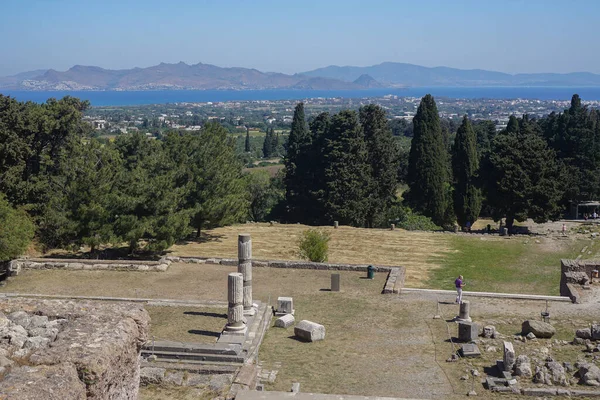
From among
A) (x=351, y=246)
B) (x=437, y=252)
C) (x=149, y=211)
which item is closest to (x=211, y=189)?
(x=149, y=211)

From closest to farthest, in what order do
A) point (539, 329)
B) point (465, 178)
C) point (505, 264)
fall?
point (539, 329)
point (505, 264)
point (465, 178)

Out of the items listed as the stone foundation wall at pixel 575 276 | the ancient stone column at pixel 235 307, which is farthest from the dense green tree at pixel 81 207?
the stone foundation wall at pixel 575 276

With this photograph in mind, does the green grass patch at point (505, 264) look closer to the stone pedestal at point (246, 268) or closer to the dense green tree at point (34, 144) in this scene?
the stone pedestal at point (246, 268)

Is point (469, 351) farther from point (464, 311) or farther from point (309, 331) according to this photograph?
point (309, 331)

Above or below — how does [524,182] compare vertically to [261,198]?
above

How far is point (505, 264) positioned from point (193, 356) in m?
19.9

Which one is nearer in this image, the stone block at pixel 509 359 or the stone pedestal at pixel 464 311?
the stone block at pixel 509 359

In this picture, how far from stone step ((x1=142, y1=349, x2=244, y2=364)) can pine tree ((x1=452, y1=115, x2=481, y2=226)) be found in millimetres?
35282

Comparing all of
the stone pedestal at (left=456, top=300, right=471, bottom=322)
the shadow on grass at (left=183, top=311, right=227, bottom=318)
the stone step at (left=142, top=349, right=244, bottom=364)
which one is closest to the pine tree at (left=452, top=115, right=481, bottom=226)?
the stone pedestal at (left=456, top=300, right=471, bottom=322)

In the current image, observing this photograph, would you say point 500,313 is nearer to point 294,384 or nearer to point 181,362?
point 294,384

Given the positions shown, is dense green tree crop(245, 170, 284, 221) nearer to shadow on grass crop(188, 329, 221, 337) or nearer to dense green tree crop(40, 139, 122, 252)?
dense green tree crop(40, 139, 122, 252)

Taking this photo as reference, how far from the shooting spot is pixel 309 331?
19719mm

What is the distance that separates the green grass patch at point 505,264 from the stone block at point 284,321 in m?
9.39

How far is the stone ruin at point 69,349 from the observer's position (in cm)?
907
